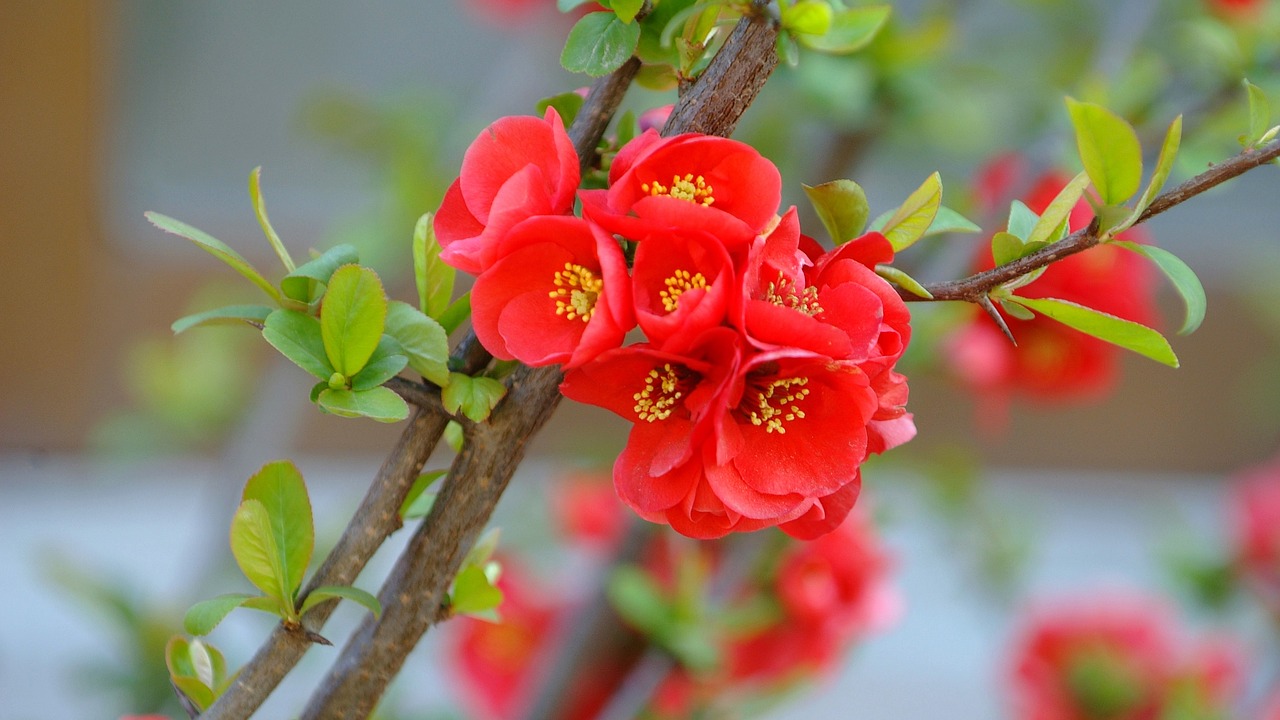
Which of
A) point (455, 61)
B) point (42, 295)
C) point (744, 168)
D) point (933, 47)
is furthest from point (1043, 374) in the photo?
point (42, 295)

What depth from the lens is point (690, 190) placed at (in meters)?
0.19

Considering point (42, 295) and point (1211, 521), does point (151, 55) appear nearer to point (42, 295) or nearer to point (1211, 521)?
point (42, 295)

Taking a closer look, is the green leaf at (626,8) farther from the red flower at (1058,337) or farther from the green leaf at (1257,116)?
the red flower at (1058,337)

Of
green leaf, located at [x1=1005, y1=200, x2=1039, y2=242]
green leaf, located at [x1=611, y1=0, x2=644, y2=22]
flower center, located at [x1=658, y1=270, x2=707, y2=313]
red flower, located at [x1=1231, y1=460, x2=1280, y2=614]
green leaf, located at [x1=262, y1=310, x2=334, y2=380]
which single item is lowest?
red flower, located at [x1=1231, y1=460, x2=1280, y2=614]

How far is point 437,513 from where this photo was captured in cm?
22

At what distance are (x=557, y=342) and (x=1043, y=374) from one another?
431mm

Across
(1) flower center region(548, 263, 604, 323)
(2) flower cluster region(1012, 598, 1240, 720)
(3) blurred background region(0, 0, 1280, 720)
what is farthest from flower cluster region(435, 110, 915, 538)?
(2) flower cluster region(1012, 598, 1240, 720)

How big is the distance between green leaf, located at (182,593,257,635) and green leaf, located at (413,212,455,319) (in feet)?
0.23

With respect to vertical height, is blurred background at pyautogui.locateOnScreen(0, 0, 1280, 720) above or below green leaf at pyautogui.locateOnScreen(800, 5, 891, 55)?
below

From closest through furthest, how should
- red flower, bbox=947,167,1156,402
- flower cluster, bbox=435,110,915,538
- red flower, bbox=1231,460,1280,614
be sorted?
flower cluster, bbox=435,110,915,538
red flower, bbox=947,167,1156,402
red flower, bbox=1231,460,1280,614

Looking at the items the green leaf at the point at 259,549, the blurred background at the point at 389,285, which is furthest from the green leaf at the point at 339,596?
the blurred background at the point at 389,285

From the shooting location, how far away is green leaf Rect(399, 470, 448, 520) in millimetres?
233

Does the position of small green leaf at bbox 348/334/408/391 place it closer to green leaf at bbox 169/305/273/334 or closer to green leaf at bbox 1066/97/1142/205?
green leaf at bbox 169/305/273/334

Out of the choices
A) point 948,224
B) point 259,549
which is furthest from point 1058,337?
point 259,549
